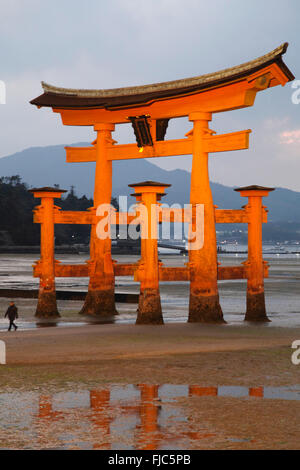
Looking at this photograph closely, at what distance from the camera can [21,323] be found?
22281mm

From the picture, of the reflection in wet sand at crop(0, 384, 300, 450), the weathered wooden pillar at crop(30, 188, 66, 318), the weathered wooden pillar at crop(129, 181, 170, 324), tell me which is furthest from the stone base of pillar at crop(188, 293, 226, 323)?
the reflection in wet sand at crop(0, 384, 300, 450)

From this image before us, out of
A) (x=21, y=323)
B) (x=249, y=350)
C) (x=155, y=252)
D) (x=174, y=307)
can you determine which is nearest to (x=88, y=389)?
(x=249, y=350)

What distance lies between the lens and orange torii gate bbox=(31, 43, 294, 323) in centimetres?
1988

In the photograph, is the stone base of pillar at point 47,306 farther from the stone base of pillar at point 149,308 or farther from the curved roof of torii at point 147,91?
the curved roof of torii at point 147,91

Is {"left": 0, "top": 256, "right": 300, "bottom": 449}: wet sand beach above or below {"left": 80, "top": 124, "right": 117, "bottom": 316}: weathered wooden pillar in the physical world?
below

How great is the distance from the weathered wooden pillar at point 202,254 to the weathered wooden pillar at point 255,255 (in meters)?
2.23

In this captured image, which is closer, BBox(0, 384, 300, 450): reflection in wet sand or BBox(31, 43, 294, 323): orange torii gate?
BBox(0, 384, 300, 450): reflection in wet sand

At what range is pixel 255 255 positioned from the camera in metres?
22.8

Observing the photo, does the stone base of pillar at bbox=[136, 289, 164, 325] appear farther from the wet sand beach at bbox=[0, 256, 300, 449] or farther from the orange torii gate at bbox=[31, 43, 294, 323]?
the wet sand beach at bbox=[0, 256, 300, 449]

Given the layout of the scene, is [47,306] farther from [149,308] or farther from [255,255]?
[255,255]

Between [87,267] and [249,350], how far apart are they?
32.2 ft

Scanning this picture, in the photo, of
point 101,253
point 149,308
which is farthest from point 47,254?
point 149,308

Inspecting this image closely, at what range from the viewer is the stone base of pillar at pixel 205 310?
20.6 m

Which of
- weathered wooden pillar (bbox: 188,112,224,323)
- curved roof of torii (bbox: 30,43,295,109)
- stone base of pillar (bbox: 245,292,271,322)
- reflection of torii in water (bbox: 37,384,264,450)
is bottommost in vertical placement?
reflection of torii in water (bbox: 37,384,264,450)
